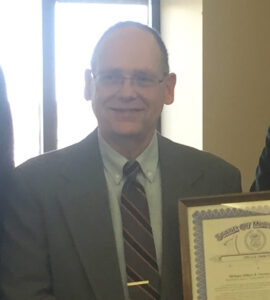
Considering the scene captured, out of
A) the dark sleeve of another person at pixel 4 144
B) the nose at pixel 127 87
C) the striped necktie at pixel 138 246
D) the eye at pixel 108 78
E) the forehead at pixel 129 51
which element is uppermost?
the forehead at pixel 129 51

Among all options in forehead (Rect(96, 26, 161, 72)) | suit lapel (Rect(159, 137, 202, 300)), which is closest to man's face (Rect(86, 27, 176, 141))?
forehead (Rect(96, 26, 161, 72))

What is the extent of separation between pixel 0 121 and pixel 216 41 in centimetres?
144

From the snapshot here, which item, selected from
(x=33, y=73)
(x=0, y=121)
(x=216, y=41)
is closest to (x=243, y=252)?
(x=0, y=121)

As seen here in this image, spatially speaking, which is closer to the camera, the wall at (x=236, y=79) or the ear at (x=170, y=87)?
the ear at (x=170, y=87)

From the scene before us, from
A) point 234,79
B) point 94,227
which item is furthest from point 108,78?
point 234,79

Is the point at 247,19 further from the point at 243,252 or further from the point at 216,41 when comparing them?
the point at 243,252

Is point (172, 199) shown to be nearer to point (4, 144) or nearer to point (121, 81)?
point (121, 81)

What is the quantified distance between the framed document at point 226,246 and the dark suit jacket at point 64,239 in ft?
0.31

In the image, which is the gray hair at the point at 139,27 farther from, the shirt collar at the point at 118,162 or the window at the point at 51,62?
the window at the point at 51,62

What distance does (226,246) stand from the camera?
1287 millimetres

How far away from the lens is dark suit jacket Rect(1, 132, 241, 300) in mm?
1314

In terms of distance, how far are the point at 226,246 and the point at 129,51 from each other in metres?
0.61

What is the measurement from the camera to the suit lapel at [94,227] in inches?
51.8

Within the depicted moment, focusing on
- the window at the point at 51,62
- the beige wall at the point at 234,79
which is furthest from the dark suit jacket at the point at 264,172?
the window at the point at 51,62
